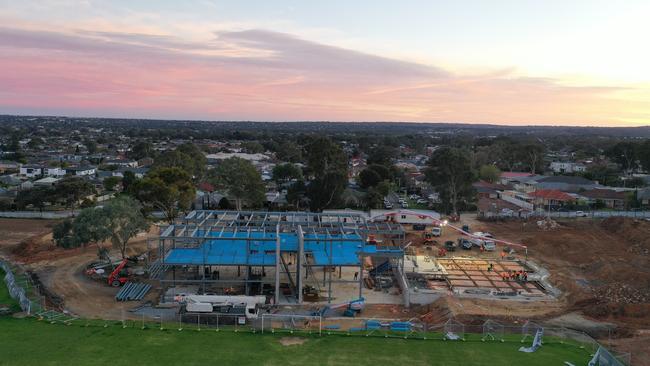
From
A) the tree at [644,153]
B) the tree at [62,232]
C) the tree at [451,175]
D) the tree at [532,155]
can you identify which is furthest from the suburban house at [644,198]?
the tree at [62,232]

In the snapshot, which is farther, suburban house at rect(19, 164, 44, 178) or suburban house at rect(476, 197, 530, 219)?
suburban house at rect(19, 164, 44, 178)

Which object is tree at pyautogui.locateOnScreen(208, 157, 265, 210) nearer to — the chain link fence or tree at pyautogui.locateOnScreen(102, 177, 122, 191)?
tree at pyautogui.locateOnScreen(102, 177, 122, 191)

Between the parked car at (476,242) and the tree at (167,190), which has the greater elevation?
the tree at (167,190)

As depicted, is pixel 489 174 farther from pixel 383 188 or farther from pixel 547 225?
pixel 547 225

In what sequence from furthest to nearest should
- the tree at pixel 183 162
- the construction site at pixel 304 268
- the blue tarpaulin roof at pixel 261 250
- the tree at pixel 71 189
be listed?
the tree at pixel 183 162 → the tree at pixel 71 189 → the construction site at pixel 304 268 → the blue tarpaulin roof at pixel 261 250

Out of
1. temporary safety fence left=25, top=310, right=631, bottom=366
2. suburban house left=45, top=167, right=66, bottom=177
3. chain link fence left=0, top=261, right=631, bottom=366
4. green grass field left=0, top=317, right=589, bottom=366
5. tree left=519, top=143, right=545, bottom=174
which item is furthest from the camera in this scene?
tree left=519, top=143, right=545, bottom=174

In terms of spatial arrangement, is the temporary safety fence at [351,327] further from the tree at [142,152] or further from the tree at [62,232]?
the tree at [142,152]

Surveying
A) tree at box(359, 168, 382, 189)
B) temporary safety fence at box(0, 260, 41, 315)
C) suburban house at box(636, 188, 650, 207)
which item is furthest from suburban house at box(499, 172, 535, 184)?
temporary safety fence at box(0, 260, 41, 315)
